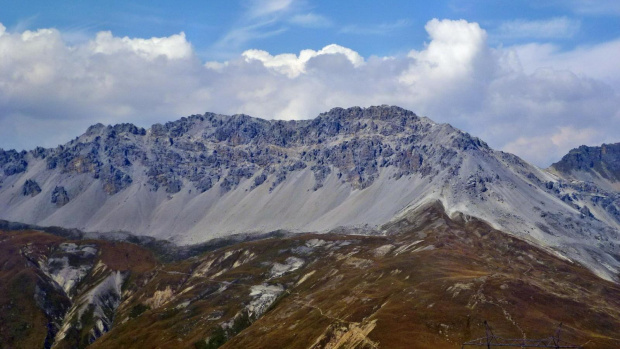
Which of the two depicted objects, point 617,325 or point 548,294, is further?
point 548,294

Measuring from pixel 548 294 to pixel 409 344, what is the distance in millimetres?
66741

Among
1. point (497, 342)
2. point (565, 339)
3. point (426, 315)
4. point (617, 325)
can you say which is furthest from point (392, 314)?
point (617, 325)

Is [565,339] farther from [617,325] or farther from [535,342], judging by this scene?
[617,325]

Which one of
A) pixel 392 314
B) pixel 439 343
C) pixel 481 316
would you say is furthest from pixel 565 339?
pixel 392 314

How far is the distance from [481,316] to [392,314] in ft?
87.3

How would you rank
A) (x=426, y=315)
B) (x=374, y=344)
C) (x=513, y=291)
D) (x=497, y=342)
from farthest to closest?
1. (x=513, y=291)
2. (x=426, y=315)
3. (x=374, y=344)
4. (x=497, y=342)

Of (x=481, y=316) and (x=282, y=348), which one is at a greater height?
(x=481, y=316)

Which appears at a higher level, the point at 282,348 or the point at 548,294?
the point at 548,294

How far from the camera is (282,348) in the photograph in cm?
19688

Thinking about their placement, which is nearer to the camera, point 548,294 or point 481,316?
point 481,316

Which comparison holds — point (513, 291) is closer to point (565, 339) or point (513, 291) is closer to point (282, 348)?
point (565, 339)

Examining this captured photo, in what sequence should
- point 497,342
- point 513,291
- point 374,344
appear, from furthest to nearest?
point 513,291
point 374,344
point 497,342

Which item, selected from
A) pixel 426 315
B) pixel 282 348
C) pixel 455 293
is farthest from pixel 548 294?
pixel 282 348

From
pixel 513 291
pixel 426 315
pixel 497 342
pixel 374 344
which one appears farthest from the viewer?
pixel 513 291
